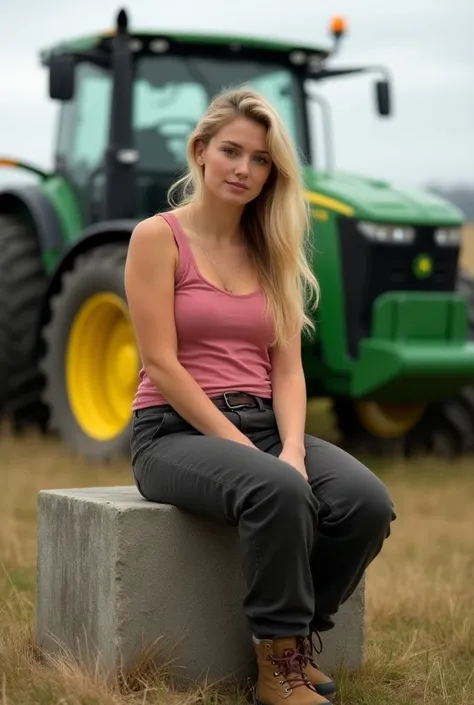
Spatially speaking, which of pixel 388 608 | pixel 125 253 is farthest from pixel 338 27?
pixel 388 608

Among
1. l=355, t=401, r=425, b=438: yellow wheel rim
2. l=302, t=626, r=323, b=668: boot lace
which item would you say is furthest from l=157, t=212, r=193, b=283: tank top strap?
l=355, t=401, r=425, b=438: yellow wheel rim

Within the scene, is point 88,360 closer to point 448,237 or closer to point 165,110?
point 165,110

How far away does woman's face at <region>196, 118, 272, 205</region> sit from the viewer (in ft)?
12.2

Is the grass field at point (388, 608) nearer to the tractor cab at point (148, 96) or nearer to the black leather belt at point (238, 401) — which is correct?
the black leather belt at point (238, 401)

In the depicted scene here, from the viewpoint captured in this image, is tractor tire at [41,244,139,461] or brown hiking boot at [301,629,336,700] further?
tractor tire at [41,244,139,461]

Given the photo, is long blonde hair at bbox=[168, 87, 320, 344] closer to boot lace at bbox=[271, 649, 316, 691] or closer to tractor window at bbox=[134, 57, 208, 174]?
boot lace at bbox=[271, 649, 316, 691]

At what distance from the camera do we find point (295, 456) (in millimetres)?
3564

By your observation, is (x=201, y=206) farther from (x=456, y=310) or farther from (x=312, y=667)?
(x=456, y=310)

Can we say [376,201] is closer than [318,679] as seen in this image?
No

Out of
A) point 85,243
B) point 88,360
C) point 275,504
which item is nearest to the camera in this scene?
point 275,504

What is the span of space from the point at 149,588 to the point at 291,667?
0.40m

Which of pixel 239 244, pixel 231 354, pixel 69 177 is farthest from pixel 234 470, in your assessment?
pixel 69 177

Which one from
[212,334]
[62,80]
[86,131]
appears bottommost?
[212,334]

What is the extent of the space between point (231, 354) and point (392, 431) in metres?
5.06
